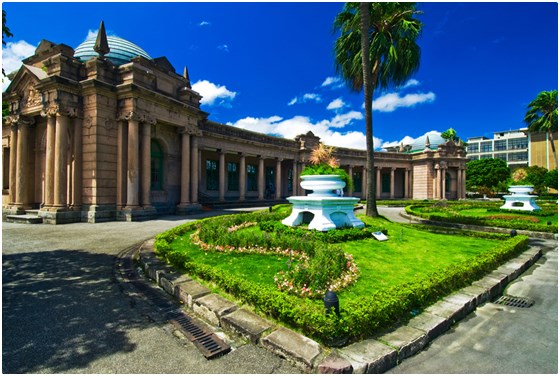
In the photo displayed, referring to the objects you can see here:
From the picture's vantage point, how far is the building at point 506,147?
95250 millimetres

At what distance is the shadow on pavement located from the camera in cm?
367

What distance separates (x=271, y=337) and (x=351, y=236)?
6.92 meters

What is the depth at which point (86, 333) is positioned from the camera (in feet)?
13.9

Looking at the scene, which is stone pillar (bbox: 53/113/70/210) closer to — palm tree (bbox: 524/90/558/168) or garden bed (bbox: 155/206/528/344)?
garden bed (bbox: 155/206/528/344)

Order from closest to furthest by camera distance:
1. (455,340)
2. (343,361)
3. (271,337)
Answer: (343,361)
(271,337)
(455,340)

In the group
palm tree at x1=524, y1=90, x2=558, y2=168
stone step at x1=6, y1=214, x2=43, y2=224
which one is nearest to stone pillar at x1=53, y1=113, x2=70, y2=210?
stone step at x1=6, y1=214, x2=43, y2=224

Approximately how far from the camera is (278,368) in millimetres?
3545

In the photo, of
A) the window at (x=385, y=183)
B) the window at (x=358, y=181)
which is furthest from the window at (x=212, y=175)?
the window at (x=385, y=183)

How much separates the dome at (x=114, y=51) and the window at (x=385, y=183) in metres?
40.4

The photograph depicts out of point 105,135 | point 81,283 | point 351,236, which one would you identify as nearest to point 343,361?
point 81,283

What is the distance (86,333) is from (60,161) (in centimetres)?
1677

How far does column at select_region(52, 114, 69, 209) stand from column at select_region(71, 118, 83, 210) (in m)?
0.46

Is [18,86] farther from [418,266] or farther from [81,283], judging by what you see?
[418,266]

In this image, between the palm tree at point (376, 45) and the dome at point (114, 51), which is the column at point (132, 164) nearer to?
the dome at point (114, 51)
